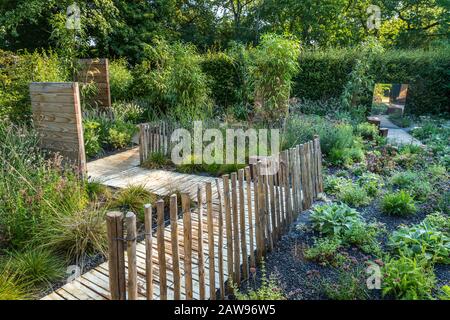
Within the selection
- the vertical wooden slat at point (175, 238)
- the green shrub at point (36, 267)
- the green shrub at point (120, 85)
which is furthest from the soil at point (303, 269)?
the green shrub at point (120, 85)

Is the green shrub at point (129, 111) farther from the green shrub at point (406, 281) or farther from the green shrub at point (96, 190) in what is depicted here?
the green shrub at point (406, 281)

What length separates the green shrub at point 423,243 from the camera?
2.75 metres

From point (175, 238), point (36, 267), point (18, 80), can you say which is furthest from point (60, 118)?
point (175, 238)

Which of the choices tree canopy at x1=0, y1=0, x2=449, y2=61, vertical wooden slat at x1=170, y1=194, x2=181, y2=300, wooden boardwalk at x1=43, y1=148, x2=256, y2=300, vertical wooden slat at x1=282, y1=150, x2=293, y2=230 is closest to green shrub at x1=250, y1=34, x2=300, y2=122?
wooden boardwalk at x1=43, y1=148, x2=256, y2=300

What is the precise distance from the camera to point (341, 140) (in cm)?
598

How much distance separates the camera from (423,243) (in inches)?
111

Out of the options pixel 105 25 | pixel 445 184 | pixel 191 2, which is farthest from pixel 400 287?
pixel 191 2

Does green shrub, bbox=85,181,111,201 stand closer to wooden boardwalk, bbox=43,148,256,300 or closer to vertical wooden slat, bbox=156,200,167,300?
wooden boardwalk, bbox=43,148,256,300

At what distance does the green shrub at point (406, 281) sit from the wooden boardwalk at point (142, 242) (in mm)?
1094

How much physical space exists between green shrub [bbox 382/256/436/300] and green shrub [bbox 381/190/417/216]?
4.33 feet

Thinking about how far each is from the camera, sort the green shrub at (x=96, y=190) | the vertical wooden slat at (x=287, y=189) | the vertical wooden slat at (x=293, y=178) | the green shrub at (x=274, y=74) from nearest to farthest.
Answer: the vertical wooden slat at (x=287, y=189) → the vertical wooden slat at (x=293, y=178) → the green shrub at (x=96, y=190) → the green shrub at (x=274, y=74)

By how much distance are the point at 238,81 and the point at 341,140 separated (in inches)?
233

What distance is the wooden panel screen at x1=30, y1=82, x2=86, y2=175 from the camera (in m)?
4.20

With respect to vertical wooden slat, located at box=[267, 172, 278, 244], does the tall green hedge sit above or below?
above
